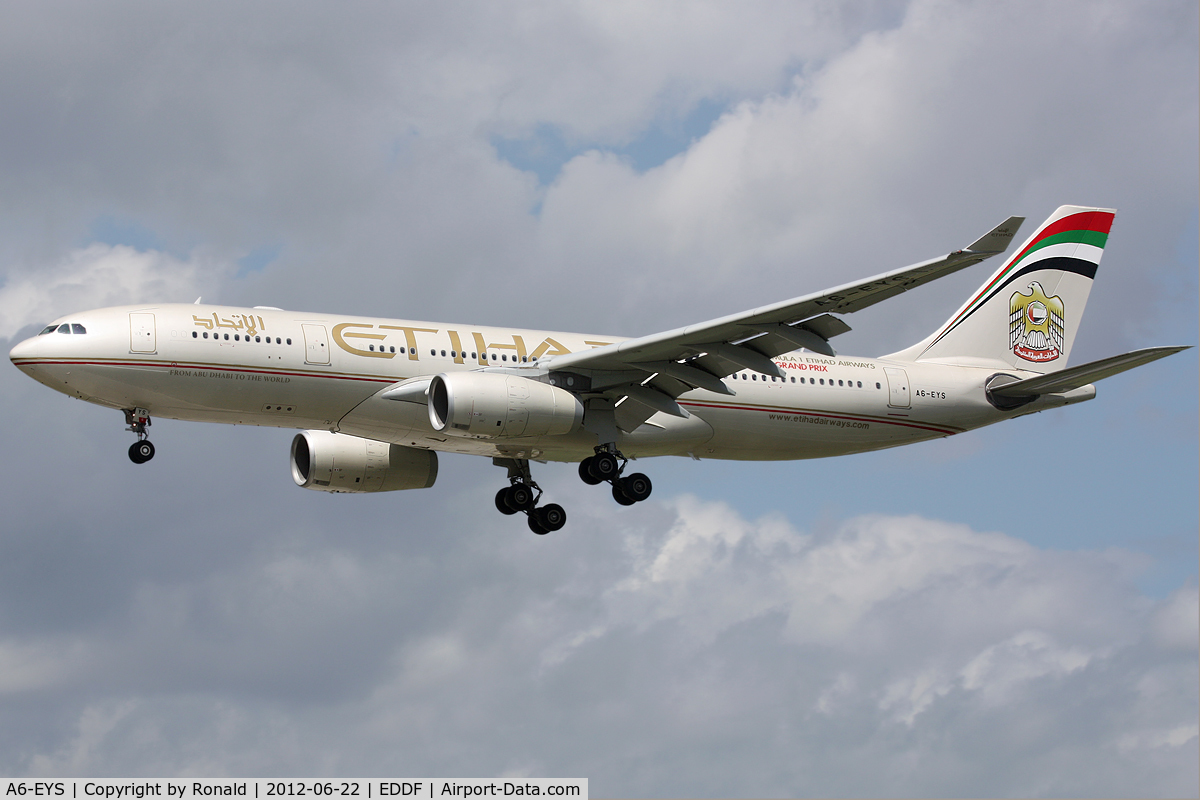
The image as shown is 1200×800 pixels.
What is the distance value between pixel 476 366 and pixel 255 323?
18.3 feet

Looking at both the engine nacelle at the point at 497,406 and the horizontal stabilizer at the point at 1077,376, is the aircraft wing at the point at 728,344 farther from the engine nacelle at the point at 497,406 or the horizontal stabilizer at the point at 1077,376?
the horizontal stabilizer at the point at 1077,376

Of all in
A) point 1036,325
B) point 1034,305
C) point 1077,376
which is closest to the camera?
point 1077,376

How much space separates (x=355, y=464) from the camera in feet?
131

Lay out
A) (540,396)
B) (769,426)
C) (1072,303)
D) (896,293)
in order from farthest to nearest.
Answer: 1. (1072,303)
2. (769,426)
3. (540,396)
4. (896,293)

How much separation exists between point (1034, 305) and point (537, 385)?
19092mm

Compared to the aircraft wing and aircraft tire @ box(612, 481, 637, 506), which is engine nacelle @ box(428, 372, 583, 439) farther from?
aircraft tire @ box(612, 481, 637, 506)

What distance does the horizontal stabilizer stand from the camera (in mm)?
32844

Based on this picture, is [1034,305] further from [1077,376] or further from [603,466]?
[603,466]

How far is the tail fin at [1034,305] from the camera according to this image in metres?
42.5

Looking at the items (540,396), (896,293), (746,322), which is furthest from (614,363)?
(896,293)

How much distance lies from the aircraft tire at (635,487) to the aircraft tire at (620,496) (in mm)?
26

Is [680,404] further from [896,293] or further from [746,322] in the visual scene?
[896,293]

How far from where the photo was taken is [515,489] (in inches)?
1612

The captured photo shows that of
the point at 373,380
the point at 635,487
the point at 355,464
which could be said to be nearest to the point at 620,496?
the point at 635,487
